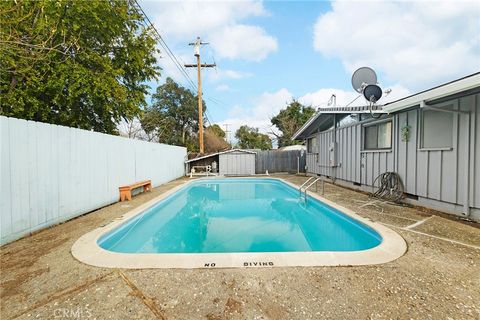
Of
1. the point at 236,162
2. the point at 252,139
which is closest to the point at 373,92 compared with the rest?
the point at 236,162

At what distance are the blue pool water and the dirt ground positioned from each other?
3.47 feet

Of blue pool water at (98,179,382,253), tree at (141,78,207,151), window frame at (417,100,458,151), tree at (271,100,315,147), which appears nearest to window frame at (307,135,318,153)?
blue pool water at (98,179,382,253)

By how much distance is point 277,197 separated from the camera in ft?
28.5

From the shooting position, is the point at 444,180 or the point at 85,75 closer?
the point at 444,180

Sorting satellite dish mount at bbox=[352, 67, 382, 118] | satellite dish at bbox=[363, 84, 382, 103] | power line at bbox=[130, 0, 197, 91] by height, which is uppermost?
power line at bbox=[130, 0, 197, 91]

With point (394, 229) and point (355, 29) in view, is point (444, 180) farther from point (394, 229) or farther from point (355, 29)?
point (355, 29)

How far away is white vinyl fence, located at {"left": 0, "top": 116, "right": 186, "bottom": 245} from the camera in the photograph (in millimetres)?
3359

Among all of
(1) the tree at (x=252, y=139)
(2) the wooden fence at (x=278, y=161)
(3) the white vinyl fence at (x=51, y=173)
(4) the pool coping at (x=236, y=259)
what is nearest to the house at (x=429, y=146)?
(4) the pool coping at (x=236, y=259)

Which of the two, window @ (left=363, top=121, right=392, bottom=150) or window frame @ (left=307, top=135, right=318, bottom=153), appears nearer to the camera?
window @ (left=363, top=121, right=392, bottom=150)

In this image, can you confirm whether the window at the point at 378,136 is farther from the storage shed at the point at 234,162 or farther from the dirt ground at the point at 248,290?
the storage shed at the point at 234,162

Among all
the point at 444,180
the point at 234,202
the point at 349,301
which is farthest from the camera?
the point at 234,202

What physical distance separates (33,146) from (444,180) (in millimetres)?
8107

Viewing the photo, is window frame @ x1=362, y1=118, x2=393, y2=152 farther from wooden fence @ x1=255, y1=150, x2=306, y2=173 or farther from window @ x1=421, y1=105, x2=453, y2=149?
wooden fence @ x1=255, y1=150, x2=306, y2=173

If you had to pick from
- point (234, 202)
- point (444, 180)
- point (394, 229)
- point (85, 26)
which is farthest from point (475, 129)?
point (85, 26)
